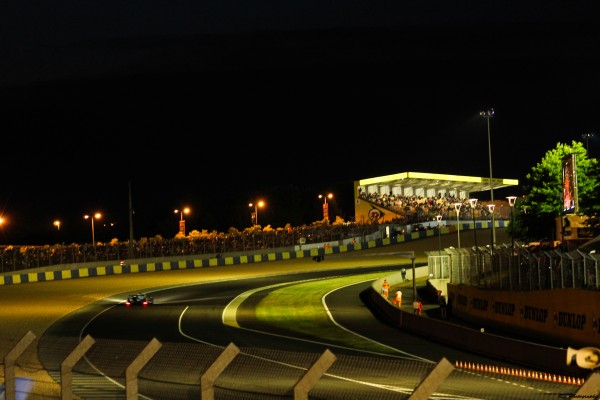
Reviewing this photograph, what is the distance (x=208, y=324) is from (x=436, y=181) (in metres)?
87.1

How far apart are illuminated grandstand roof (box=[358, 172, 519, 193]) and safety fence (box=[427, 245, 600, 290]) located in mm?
75520

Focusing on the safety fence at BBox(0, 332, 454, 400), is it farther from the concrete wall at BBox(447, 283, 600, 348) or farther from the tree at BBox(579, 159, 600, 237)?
the tree at BBox(579, 159, 600, 237)

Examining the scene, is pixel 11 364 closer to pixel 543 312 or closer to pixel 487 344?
pixel 487 344

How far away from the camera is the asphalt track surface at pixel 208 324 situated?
455 inches

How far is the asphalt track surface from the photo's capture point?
37.9 ft

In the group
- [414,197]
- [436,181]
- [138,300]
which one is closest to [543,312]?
[138,300]

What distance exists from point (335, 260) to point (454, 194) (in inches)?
2079

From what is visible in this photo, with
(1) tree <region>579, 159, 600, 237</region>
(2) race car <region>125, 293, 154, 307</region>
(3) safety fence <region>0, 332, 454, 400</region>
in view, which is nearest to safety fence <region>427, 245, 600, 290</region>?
(3) safety fence <region>0, 332, 454, 400</region>

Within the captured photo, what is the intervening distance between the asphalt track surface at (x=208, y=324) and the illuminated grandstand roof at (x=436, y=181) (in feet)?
119

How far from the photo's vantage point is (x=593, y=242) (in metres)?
36.0

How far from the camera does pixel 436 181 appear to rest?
126125 millimetres

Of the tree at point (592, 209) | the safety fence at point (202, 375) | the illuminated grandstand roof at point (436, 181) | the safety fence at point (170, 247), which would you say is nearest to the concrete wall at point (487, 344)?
the safety fence at point (202, 375)

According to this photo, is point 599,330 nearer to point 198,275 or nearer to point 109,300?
point 109,300

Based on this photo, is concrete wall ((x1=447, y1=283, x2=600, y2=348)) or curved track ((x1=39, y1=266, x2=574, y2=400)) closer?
curved track ((x1=39, y1=266, x2=574, y2=400))
